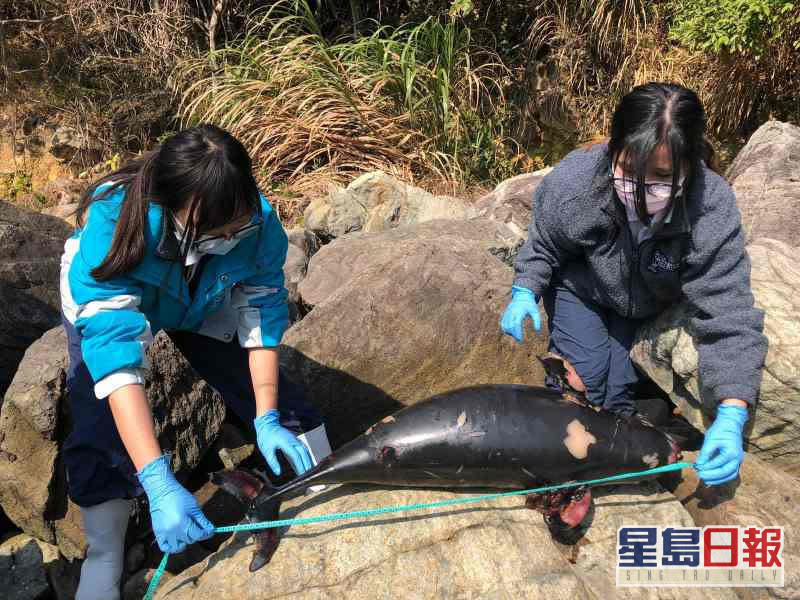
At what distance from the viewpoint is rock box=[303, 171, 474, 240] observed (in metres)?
5.42

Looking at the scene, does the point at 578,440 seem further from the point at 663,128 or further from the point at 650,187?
the point at 663,128

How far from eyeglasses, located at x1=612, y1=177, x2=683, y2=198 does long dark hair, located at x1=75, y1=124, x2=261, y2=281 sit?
1173mm

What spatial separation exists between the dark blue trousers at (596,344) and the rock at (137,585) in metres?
1.77

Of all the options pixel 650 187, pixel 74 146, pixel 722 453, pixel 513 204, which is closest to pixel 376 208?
pixel 513 204

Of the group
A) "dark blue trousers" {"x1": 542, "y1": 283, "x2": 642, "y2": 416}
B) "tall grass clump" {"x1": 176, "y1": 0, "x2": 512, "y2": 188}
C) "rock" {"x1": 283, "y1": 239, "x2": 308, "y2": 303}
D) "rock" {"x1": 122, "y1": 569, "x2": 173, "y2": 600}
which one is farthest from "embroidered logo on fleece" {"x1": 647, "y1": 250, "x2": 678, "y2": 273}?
"tall grass clump" {"x1": 176, "y1": 0, "x2": 512, "y2": 188}

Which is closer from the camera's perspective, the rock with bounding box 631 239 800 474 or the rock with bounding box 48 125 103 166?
the rock with bounding box 631 239 800 474

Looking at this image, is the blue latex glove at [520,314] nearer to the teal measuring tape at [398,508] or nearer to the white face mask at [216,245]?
the teal measuring tape at [398,508]

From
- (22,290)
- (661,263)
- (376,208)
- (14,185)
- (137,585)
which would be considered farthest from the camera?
(14,185)

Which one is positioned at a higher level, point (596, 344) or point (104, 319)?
point (104, 319)

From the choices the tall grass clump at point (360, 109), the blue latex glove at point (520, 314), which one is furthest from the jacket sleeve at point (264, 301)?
the tall grass clump at point (360, 109)

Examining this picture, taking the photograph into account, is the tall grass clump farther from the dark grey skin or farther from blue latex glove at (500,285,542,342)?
the dark grey skin

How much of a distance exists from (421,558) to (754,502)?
1.19m

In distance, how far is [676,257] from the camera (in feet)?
8.11

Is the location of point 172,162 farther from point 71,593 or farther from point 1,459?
point 71,593
